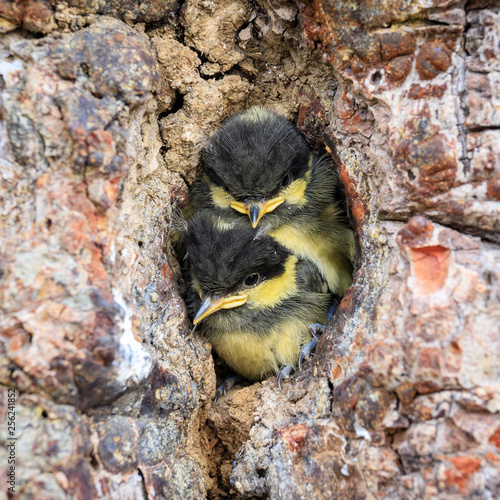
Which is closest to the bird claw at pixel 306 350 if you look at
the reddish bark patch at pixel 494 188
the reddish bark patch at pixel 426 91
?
the reddish bark patch at pixel 494 188

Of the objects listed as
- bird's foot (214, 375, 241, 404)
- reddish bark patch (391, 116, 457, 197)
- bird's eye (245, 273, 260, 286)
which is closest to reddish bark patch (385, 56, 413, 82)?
reddish bark patch (391, 116, 457, 197)

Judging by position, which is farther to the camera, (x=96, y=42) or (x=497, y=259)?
(x=96, y=42)

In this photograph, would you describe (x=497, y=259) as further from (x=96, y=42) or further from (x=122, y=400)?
(x=96, y=42)

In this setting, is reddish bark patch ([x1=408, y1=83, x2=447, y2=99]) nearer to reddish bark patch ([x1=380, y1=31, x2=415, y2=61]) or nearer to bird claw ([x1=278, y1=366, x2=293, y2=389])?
reddish bark patch ([x1=380, y1=31, x2=415, y2=61])

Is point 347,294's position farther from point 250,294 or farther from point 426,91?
point 426,91

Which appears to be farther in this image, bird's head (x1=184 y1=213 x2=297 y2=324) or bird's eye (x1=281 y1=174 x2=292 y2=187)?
bird's eye (x1=281 y1=174 x2=292 y2=187)

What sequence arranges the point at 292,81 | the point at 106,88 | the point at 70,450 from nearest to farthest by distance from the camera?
1. the point at 70,450
2. the point at 106,88
3. the point at 292,81

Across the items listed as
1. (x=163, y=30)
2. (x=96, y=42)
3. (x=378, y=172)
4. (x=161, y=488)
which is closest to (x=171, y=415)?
(x=161, y=488)
